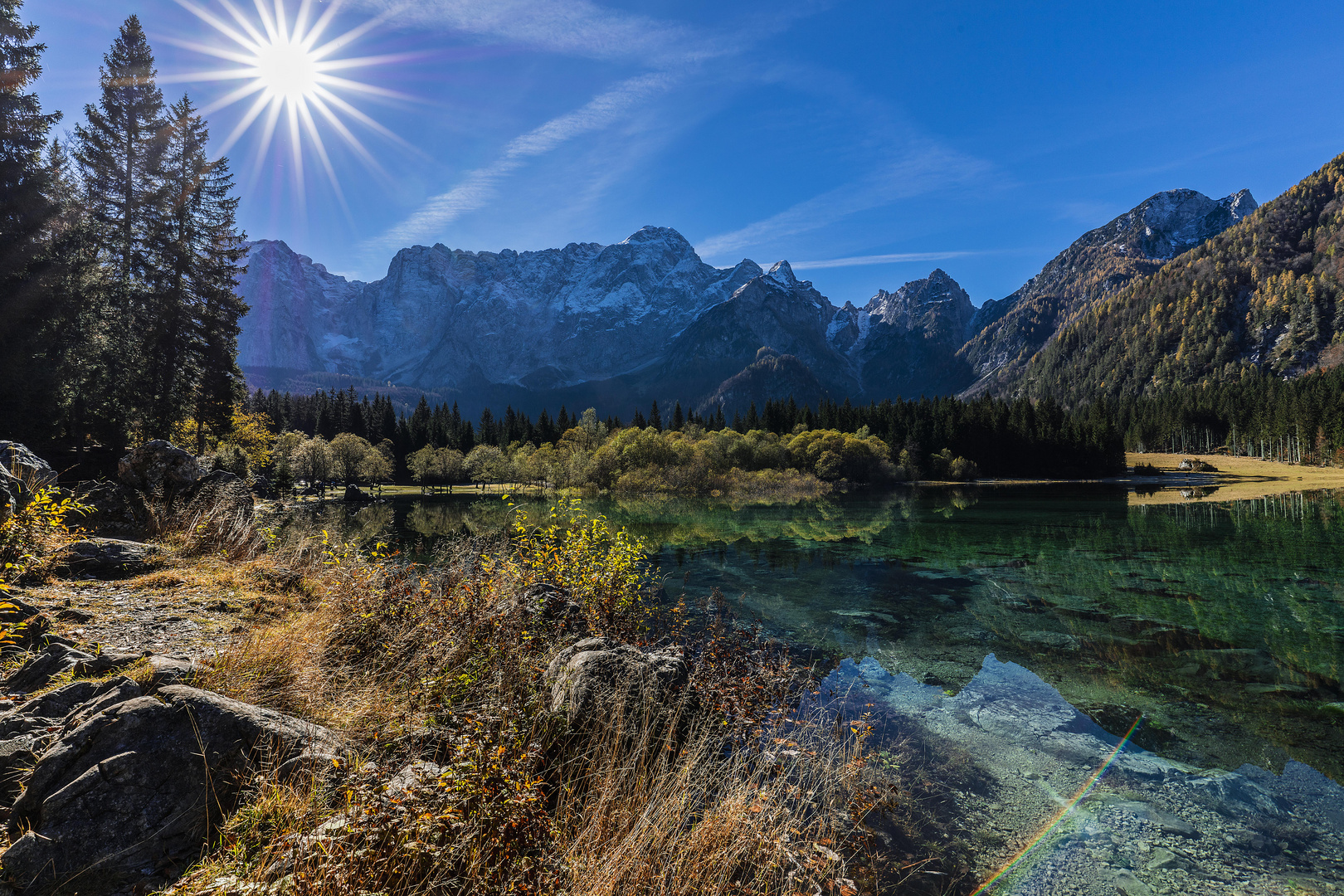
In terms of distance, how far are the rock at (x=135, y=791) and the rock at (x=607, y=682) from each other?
3320 millimetres

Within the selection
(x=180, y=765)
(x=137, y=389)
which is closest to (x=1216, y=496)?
(x=180, y=765)

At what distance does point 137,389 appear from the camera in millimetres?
29828

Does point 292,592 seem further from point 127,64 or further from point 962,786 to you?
point 127,64

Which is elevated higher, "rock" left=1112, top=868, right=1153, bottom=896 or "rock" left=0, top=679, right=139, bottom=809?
"rock" left=0, top=679, right=139, bottom=809

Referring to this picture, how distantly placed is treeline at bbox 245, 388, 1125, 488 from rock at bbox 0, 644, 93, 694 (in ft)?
274

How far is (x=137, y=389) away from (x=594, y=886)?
39.0 meters

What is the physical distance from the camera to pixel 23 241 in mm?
23219

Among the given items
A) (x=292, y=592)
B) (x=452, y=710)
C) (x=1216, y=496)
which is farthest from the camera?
(x=1216, y=496)

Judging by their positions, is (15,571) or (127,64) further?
(127,64)

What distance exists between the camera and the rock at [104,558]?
10438 millimetres

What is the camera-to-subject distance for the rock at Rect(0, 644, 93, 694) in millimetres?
5703

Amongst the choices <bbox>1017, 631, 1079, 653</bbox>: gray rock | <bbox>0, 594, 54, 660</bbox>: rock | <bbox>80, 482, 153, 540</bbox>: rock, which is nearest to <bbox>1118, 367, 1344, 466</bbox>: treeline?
<bbox>1017, 631, 1079, 653</bbox>: gray rock

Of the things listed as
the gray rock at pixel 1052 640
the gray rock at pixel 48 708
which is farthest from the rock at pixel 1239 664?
the gray rock at pixel 48 708

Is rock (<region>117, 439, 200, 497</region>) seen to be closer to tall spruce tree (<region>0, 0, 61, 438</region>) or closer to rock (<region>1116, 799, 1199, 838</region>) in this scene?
tall spruce tree (<region>0, 0, 61, 438</region>)
